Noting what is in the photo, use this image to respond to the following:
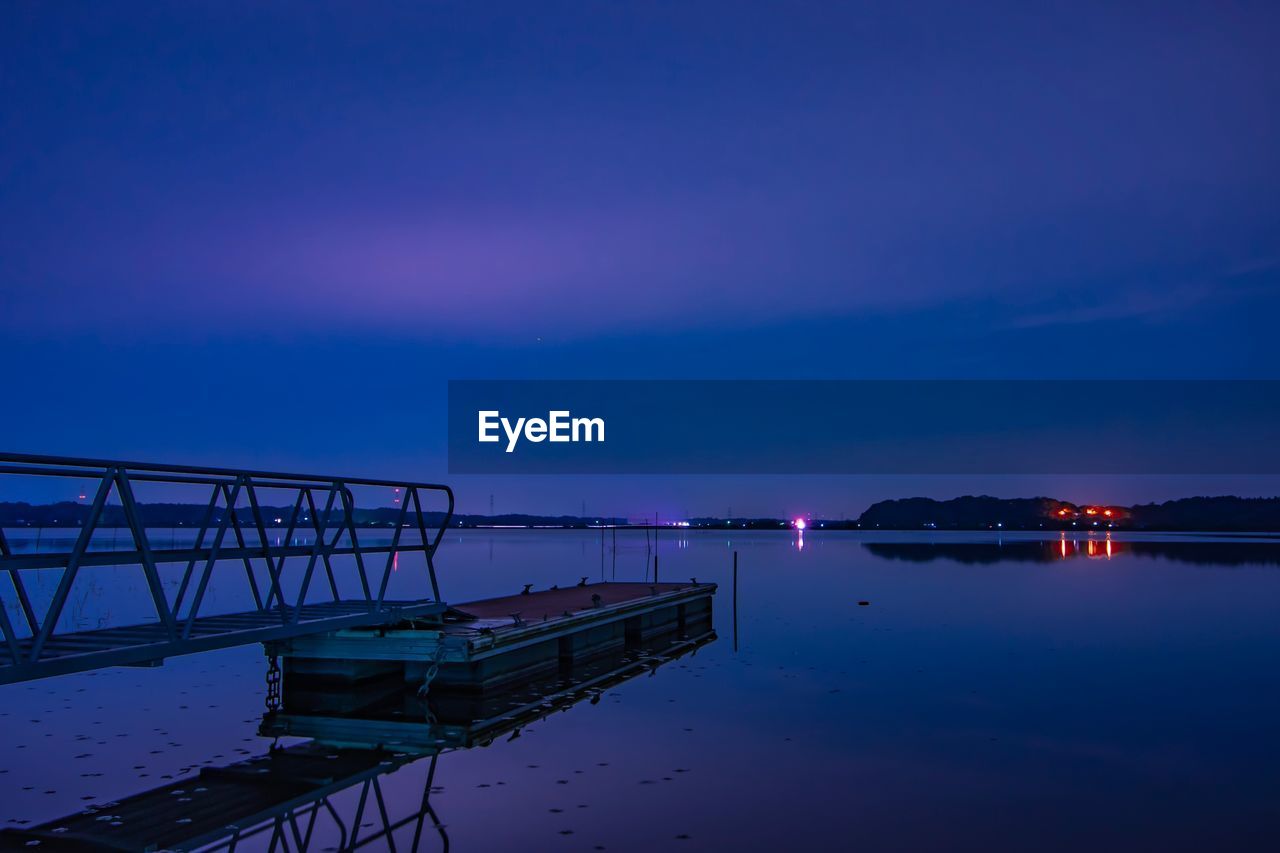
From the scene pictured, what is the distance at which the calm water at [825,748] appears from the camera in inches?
418

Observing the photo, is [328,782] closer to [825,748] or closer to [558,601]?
[825,748]

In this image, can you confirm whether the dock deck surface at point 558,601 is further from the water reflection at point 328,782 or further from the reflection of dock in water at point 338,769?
the water reflection at point 328,782

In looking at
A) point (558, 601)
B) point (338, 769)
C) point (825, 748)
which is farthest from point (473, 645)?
point (558, 601)

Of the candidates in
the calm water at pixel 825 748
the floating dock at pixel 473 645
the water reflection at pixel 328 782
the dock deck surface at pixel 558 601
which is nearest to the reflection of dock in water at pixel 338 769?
the water reflection at pixel 328 782

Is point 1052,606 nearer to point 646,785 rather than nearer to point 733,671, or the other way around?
point 733,671

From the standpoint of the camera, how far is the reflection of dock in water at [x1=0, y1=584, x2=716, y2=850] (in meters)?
9.62

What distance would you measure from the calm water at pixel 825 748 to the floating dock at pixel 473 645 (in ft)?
5.04

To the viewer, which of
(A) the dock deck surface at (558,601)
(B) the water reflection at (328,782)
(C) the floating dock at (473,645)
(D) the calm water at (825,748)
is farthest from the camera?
(A) the dock deck surface at (558,601)

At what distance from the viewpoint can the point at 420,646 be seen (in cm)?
1683

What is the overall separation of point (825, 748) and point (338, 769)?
21.0ft

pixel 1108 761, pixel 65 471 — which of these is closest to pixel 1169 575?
pixel 1108 761

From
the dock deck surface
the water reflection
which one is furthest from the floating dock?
the water reflection

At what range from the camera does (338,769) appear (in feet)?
40.5

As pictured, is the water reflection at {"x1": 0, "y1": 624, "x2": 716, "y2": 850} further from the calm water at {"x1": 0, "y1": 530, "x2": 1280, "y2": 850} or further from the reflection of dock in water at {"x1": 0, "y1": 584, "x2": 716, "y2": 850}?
the calm water at {"x1": 0, "y1": 530, "x2": 1280, "y2": 850}
